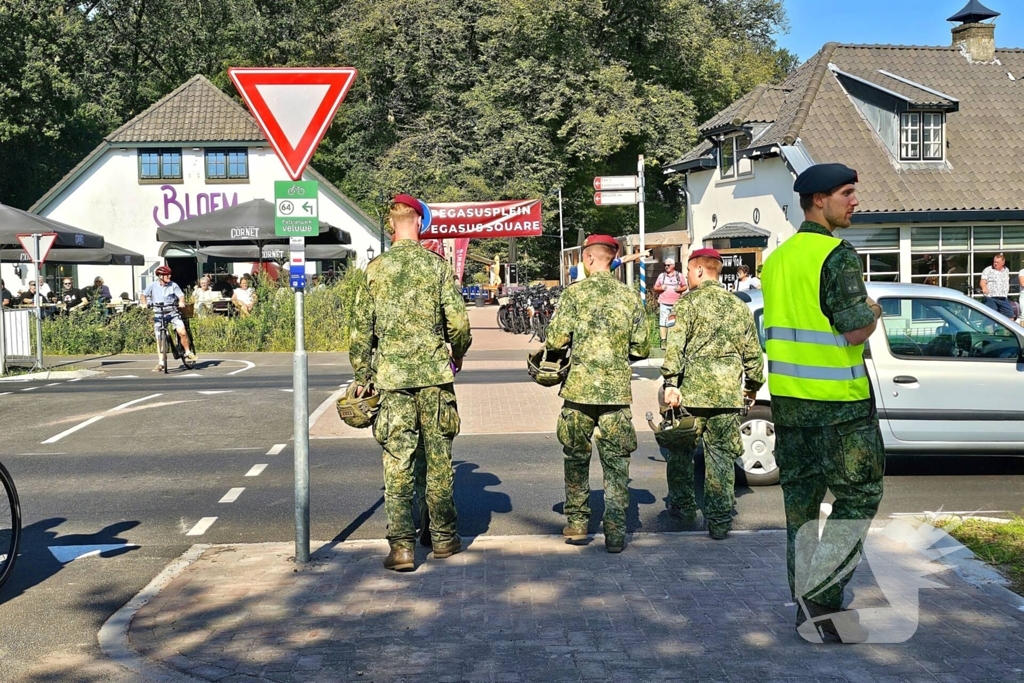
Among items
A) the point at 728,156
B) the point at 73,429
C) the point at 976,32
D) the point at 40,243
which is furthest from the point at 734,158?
the point at 73,429

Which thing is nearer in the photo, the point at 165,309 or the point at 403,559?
the point at 403,559

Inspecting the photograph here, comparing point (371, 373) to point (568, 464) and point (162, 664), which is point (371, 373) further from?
point (162, 664)

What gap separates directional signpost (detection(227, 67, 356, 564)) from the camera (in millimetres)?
5938

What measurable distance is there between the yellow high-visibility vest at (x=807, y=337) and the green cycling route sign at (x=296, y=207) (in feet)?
8.58

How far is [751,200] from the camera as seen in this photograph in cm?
3048

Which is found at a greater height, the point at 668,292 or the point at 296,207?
the point at 296,207

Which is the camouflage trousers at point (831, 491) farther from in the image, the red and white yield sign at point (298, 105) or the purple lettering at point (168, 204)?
the purple lettering at point (168, 204)

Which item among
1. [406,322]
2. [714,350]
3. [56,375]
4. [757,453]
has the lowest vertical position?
[757,453]

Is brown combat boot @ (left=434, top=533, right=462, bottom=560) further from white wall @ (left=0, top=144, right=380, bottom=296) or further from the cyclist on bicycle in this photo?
white wall @ (left=0, top=144, right=380, bottom=296)

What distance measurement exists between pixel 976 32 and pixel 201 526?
1242 inches

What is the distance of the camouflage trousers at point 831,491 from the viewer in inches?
176

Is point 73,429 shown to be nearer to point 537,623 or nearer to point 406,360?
point 406,360

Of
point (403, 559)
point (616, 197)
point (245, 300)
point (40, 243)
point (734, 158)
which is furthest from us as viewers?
point (734, 158)

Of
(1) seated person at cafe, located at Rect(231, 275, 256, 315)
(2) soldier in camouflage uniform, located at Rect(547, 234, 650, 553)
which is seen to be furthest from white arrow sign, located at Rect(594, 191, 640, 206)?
(2) soldier in camouflage uniform, located at Rect(547, 234, 650, 553)
